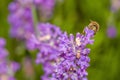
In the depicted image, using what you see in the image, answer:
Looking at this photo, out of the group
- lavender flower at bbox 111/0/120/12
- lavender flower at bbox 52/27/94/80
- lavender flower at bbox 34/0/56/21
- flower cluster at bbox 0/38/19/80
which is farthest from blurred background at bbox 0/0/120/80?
lavender flower at bbox 52/27/94/80

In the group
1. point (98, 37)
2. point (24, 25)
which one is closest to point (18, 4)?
point (24, 25)

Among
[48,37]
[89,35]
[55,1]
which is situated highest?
[55,1]

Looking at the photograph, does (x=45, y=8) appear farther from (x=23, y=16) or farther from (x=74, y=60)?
(x=74, y=60)

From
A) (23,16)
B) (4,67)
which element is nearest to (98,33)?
(23,16)

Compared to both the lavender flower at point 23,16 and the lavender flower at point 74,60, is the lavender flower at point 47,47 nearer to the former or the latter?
the lavender flower at point 74,60

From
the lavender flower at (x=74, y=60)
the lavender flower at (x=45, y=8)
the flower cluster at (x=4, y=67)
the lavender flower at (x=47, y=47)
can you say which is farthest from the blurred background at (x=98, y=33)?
the lavender flower at (x=74, y=60)

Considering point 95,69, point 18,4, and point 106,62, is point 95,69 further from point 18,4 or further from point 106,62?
point 18,4
